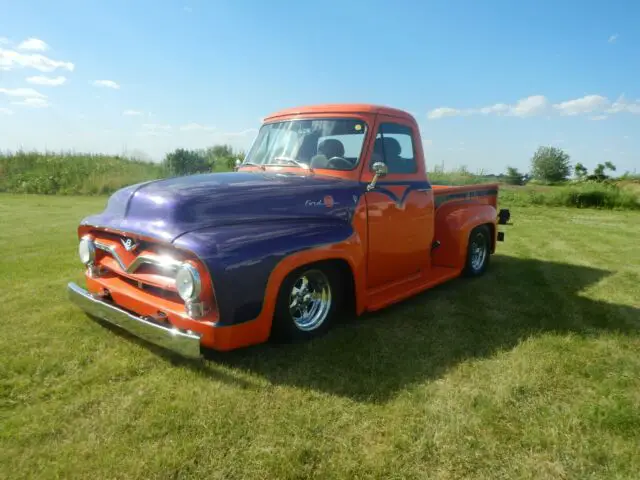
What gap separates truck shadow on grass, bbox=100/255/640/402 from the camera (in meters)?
3.36

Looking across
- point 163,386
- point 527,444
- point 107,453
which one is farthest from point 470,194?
point 107,453

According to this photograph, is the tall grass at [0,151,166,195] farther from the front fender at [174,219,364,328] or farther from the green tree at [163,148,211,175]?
the front fender at [174,219,364,328]

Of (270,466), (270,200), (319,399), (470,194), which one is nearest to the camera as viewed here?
(270,466)

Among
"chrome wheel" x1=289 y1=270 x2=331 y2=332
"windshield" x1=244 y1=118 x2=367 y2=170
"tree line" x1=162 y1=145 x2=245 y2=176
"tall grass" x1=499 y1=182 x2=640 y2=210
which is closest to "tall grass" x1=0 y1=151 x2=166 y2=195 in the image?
"tree line" x1=162 y1=145 x2=245 y2=176

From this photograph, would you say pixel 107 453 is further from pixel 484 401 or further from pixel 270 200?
pixel 484 401

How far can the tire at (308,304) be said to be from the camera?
3.58m

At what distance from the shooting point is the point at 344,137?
4555 millimetres

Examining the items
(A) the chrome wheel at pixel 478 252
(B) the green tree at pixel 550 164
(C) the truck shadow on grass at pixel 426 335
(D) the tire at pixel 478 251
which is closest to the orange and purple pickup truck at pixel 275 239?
(C) the truck shadow on grass at pixel 426 335

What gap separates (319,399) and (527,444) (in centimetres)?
125

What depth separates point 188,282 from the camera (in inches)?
121

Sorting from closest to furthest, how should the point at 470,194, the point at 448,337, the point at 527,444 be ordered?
the point at 527,444
the point at 448,337
the point at 470,194

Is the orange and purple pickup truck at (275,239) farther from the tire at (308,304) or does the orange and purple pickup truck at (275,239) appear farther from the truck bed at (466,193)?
the truck bed at (466,193)

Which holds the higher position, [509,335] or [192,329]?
[192,329]

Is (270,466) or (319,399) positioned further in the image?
(319,399)
